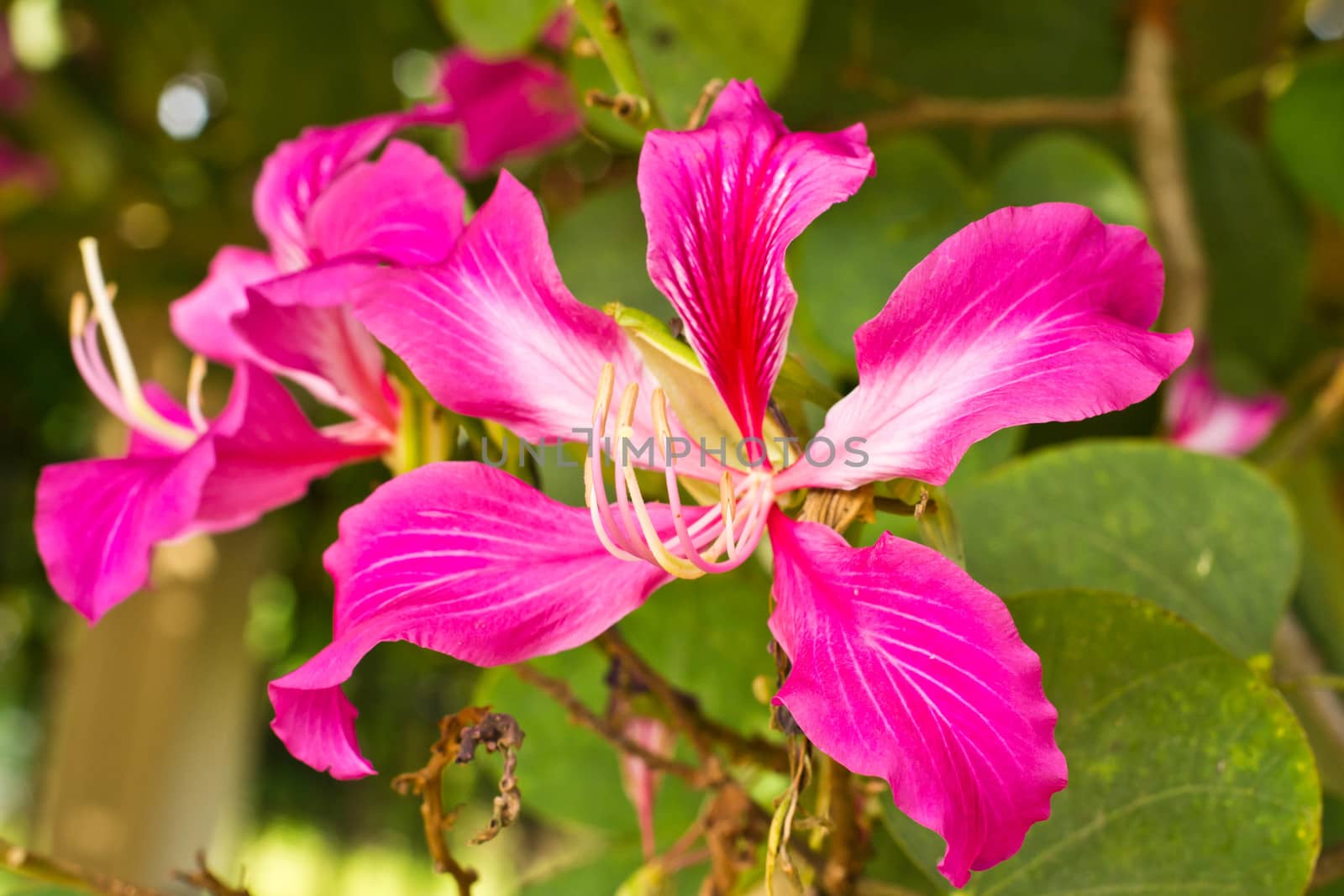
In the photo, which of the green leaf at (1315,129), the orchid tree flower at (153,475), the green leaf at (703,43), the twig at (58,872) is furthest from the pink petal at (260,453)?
the green leaf at (1315,129)

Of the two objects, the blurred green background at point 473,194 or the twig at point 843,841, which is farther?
the blurred green background at point 473,194

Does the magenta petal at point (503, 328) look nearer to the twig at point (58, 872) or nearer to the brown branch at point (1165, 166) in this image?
the twig at point (58, 872)

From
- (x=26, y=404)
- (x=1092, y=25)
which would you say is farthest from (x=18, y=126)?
(x=1092, y=25)

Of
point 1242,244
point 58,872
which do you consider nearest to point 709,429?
point 58,872

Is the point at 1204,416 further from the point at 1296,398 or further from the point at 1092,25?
the point at 1092,25

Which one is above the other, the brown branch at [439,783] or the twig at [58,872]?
the brown branch at [439,783]

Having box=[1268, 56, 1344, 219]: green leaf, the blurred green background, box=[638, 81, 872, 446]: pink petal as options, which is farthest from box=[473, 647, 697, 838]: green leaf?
box=[1268, 56, 1344, 219]: green leaf

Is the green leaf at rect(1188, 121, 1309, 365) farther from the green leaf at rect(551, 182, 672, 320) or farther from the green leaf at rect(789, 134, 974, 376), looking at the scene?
the green leaf at rect(551, 182, 672, 320)
